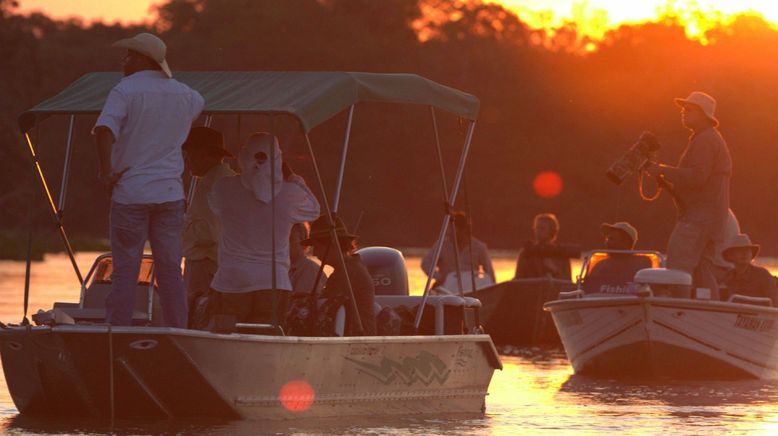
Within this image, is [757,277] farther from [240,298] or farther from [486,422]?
[240,298]

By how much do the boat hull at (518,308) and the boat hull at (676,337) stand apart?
499 centimetres

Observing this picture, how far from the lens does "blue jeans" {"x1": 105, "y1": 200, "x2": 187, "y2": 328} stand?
1190 cm

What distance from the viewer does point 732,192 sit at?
265 ft

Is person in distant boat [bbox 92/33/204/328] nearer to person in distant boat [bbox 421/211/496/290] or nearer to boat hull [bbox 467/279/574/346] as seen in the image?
person in distant boat [bbox 421/211/496/290]

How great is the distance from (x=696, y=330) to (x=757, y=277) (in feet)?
2.92

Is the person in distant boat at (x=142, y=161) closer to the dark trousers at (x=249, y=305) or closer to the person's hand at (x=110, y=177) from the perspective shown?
the person's hand at (x=110, y=177)

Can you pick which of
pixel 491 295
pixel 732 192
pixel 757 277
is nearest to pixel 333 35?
pixel 732 192

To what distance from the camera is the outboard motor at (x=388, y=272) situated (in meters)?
16.0

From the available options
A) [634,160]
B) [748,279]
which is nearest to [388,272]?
[634,160]

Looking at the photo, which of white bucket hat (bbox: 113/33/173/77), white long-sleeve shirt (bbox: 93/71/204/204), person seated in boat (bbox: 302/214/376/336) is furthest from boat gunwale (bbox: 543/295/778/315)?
white bucket hat (bbox: 113/33/173/77)

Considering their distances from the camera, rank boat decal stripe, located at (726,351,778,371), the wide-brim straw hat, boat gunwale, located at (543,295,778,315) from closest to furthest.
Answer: the wide-brim straw hat, boat gunwale, located at (543,295,778,315), boat decal stripe, located at (726,351,778,371)

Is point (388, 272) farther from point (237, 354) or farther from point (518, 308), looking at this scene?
point (518, 308)

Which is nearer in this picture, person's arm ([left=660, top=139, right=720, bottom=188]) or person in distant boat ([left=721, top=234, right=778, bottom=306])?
person's arm ([left=660, top=139, right=720, bottom=188])

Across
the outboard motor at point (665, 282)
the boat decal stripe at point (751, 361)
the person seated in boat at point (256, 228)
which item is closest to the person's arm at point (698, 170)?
the outboard motor at point (665, 282)
